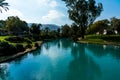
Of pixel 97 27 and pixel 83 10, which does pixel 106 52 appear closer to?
pixel 83 10

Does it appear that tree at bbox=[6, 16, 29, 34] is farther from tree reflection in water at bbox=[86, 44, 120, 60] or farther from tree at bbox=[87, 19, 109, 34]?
tree reflection in water at bbox=[86, 44, 120, 60]

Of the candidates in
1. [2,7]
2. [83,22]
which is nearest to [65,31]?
[83,22]

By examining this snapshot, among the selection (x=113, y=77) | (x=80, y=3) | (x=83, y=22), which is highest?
(x=80, y=3)

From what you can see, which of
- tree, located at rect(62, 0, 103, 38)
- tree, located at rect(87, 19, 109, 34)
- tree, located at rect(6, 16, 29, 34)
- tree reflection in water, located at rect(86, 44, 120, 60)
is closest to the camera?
tree reflection in water, located at rect(86, 44, 120, 60)

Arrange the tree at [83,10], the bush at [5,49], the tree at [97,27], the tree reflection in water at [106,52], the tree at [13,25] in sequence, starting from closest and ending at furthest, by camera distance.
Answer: the bush at [5,49] → the tree reflection in water at [106,52] → the tree at [83,10] → the tree at [13,25] → the tree at [97,27]

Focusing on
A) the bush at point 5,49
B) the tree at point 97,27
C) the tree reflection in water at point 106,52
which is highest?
Answer: the tree at point 97,27

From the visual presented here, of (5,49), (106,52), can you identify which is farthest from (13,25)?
(5,49)

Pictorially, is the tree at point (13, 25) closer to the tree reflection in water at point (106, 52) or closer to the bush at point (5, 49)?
the tree reflection in water at point (106, 52)

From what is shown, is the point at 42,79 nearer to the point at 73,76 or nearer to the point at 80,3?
the point at 73,76

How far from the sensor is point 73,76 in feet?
70.2

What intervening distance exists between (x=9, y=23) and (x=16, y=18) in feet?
24.3

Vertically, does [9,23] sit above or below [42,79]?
above

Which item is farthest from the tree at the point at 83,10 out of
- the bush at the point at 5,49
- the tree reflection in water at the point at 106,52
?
the bush at the point at 5,49

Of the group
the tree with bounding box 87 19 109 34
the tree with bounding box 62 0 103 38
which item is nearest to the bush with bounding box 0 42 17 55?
the tree with bounding box 62 0 103 38
